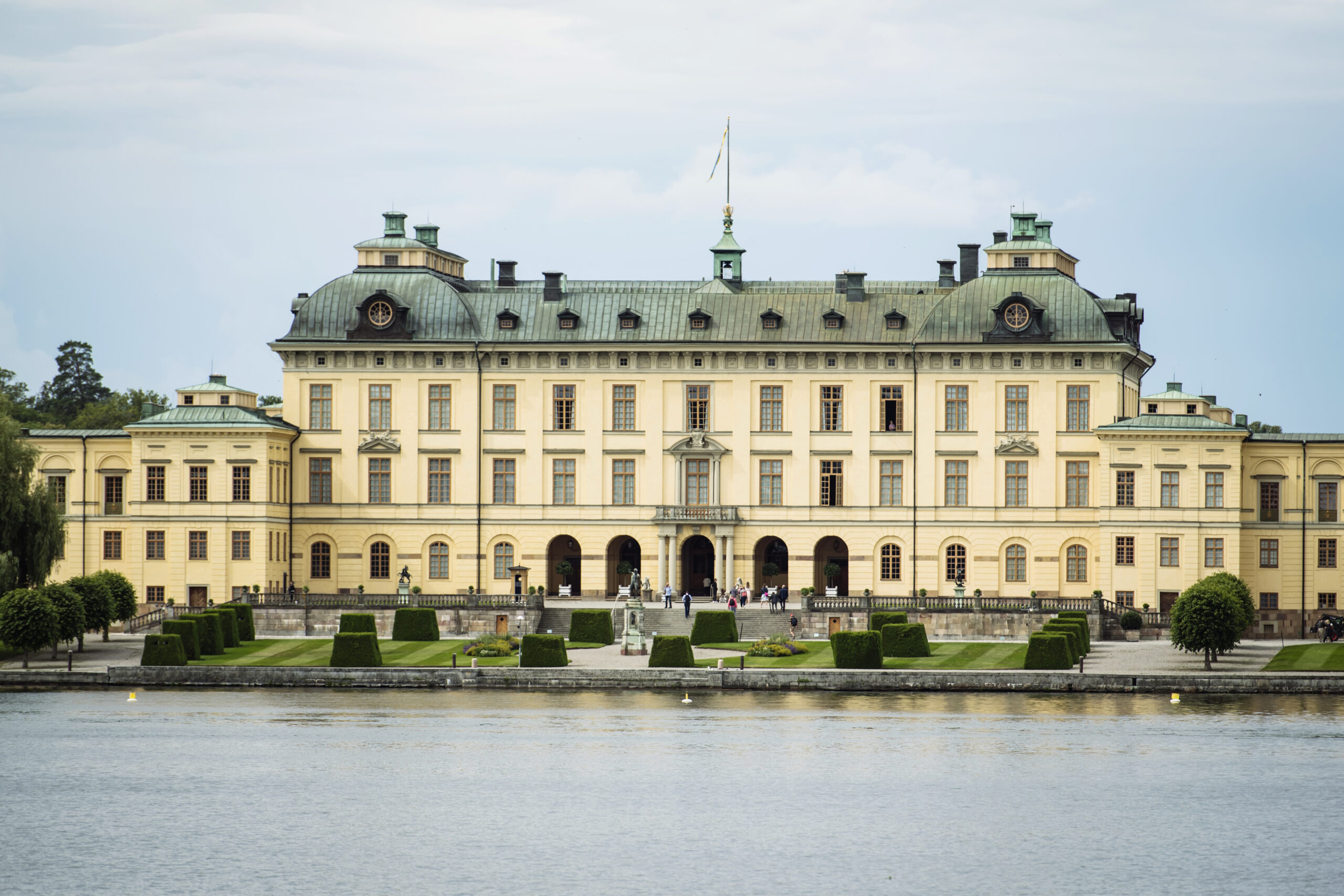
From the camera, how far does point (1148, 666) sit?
210ft

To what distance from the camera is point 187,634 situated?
64938 mm

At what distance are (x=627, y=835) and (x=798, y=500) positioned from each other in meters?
46.2

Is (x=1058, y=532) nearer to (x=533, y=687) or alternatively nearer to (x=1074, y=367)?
(x=1074, y=367)

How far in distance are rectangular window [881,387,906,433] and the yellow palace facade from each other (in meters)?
0.09

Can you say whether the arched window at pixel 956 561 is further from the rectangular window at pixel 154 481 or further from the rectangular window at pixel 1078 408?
the rectangular window at pixel 154 481

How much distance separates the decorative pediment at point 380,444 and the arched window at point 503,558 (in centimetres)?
587

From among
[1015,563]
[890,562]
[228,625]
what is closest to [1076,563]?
[1015,563]

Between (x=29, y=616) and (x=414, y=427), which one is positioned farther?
(x=414, y=427)

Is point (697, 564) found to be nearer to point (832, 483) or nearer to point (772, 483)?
point (772, 483)

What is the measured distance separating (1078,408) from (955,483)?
Result: 590 centimetres

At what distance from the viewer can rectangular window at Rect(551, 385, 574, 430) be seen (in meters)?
86.4

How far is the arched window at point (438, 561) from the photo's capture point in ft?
282

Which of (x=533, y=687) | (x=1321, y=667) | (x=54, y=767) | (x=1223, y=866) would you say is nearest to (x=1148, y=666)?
(x=1321, y=667)

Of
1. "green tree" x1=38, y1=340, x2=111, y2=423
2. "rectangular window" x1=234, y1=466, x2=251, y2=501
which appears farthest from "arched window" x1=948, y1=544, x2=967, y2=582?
"green tree" x1=38, y1=340, x2=111, y2=423
